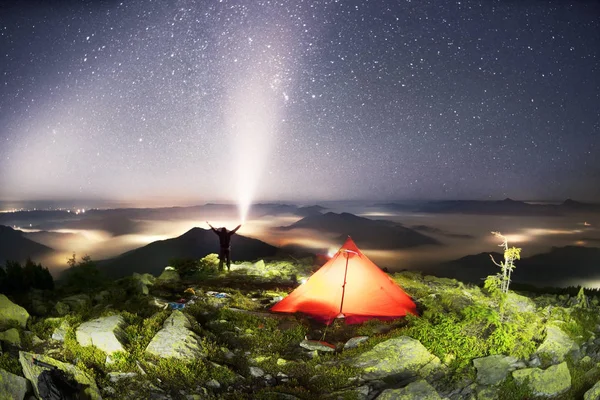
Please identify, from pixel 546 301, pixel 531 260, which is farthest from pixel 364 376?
pixel 531 260

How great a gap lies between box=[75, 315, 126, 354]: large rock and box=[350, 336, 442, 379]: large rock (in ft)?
17.6

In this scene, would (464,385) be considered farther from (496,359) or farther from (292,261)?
(292,261)

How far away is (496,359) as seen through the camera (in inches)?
328

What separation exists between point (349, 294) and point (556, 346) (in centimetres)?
603

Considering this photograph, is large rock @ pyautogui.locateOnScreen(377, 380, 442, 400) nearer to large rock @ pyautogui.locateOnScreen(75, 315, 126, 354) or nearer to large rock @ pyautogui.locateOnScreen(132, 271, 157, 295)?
large rock @ pyautogui.locateOnScreen(75, 315, 126, 354)

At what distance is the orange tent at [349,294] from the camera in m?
12.9

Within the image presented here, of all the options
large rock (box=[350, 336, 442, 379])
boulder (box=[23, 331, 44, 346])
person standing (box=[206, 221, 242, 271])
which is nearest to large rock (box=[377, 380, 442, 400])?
large rock (box=[350, 336, 442, 379])

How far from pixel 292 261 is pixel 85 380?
65.3 ft

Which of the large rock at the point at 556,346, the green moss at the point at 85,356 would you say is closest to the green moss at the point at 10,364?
the green moss at the point at 85,356

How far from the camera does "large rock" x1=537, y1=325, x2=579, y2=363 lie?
8930 mm

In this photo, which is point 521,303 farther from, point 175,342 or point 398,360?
point 175,342

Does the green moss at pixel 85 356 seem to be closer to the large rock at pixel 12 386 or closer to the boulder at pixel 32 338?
the boulder at pixel 32 338

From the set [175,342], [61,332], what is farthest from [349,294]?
[61,332]

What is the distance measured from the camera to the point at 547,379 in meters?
7.55
